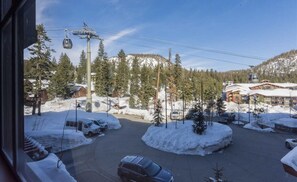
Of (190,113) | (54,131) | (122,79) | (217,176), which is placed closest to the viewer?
(217,176)

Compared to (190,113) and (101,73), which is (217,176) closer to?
(190,113)

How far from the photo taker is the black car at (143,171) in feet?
5.29

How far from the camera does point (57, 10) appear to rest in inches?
97.6

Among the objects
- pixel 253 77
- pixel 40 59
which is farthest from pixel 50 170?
pixel 253 77

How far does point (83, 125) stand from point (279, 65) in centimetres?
166

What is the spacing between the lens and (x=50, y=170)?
7.13 ft

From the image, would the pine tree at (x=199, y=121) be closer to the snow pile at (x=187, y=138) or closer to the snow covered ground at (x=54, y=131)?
the snow pile at (x=187, y=138)

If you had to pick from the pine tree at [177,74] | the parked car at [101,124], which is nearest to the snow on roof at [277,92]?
the pine tree at [177,74]

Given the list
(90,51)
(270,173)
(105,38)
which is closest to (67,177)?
(90,51)

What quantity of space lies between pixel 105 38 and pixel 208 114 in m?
1.16

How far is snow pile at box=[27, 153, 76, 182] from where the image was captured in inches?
80.6

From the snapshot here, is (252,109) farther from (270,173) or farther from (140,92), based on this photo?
(140,92)

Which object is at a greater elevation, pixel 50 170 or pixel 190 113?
pixel 190 113

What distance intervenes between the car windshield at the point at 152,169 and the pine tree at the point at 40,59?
4.11 ft
